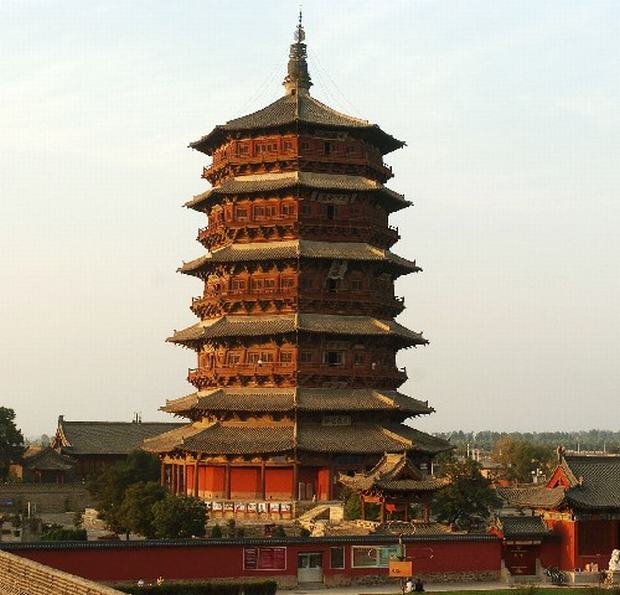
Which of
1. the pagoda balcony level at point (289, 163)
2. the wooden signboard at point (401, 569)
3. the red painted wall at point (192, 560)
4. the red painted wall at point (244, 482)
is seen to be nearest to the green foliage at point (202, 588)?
the red painted wall at point (192, 560)

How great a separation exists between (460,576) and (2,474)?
45999 mm

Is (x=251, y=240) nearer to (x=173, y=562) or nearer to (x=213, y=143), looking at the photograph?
(x=213, y=143)

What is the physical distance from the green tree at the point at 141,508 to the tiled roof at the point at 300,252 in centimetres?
1520

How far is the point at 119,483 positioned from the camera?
54.5 metres

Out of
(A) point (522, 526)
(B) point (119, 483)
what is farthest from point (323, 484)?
(A) point (522, 526)

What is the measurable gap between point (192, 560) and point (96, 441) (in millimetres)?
51264

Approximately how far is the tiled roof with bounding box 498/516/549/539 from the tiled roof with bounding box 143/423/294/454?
13.7m

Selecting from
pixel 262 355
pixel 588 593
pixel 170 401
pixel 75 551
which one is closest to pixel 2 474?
pixel 170 401

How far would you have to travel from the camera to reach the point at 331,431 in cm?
5378

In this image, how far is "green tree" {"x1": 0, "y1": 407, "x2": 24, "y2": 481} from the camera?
74.4 m

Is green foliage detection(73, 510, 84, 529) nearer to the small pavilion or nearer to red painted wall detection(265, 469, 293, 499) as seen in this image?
red painted wall detection(265, 469, 293, 499)

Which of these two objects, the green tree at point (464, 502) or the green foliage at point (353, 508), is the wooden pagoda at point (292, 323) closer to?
the green tree at point (464, 502)

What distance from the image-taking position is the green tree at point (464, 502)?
1927 inches

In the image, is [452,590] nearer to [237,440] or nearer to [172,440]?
[237,440]
